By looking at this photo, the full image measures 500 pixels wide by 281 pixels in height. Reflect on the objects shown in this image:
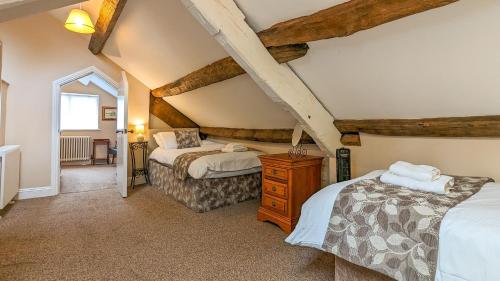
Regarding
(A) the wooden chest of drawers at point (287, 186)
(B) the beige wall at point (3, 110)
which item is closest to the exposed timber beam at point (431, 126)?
(A) the wooden chest of drawers at point (287, 186)

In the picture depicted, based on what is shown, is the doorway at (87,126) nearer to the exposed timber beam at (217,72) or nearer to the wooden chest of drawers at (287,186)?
the exposed timber beam at (217,72)

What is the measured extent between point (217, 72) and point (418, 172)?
7.43ft

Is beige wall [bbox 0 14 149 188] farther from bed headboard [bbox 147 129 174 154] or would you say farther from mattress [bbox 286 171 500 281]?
mattress [bbox 286 171 500 281]

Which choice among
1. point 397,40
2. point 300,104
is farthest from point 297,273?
point 397,40

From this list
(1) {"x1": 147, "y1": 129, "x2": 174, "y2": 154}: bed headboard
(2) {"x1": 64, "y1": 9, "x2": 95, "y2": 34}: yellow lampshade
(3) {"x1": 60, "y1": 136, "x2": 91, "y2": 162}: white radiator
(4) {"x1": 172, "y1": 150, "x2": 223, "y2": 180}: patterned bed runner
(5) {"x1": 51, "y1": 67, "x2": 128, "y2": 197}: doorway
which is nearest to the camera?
(2) {"x1": 64, "y1": 9, "x2": 95, "y2": 34}: yellow lampshade

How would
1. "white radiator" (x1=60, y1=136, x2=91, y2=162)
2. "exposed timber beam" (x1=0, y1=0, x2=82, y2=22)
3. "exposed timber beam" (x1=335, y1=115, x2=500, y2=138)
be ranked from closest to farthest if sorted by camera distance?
"exposed timber beam" (x1=0, y1=0, x2=82, y2=22)
"exposed timber beam" (x1=335, y1=115, x2=500, y2=138)
"white radiator" (x1=60, y1=136, x2=91, y2=162)

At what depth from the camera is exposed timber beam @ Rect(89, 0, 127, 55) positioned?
3.11m

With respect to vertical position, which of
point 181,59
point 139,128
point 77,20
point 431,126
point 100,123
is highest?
point 77,20

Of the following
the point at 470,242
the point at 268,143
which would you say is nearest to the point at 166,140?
the point at 268,143

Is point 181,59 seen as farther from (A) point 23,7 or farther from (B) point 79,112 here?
(B) point 79,112

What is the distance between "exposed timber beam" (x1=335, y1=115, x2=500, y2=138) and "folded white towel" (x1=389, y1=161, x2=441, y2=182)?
574mm

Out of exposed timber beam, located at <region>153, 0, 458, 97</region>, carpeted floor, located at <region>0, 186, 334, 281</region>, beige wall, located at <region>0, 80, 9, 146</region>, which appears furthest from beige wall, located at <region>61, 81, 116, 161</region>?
exposed timber beam, located at <region>153, 0, 458, 97</region>

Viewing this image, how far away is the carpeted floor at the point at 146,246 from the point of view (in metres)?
2.01

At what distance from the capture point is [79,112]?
727cm
